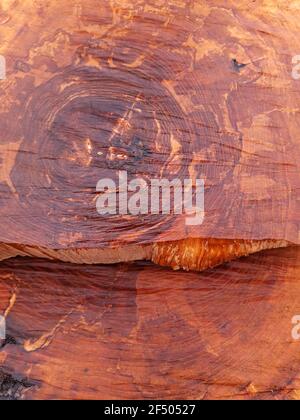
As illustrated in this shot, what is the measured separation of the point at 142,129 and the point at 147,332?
0.60 metres

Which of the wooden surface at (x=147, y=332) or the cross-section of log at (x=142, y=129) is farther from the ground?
Answer: the cross-section of log at (x=142, y=129)

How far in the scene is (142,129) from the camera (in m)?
1.60

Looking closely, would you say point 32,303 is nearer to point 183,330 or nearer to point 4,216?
point 4,216

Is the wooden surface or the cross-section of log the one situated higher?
the cross-section of log

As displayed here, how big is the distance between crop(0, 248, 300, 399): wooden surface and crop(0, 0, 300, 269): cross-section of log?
4.1 inches

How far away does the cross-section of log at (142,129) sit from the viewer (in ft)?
5.14

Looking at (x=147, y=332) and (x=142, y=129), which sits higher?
(x=142, y=129)

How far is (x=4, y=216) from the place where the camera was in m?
1.55

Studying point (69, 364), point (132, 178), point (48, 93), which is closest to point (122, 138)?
point (132, 178)

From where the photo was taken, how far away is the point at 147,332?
5.52 feet

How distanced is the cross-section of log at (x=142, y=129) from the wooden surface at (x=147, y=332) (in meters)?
0.10

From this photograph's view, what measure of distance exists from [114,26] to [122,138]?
0.37 metres

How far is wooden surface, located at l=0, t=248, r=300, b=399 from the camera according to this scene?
1.66 m

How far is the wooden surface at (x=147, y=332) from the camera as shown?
1.66m
